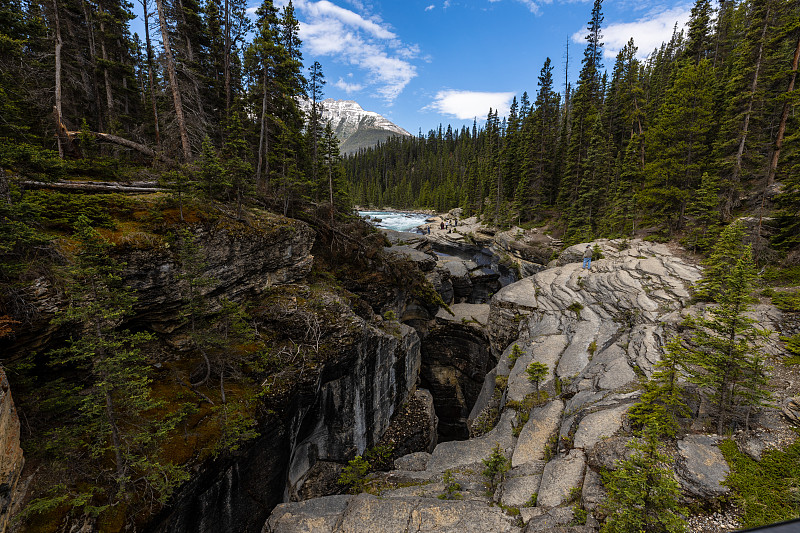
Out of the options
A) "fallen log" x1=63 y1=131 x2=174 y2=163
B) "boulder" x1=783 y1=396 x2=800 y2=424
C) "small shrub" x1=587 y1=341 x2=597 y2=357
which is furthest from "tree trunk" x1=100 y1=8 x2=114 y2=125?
"boulder" x1=783 y1=396 x2=800 y2=424

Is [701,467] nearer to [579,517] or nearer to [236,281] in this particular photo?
[579,517]

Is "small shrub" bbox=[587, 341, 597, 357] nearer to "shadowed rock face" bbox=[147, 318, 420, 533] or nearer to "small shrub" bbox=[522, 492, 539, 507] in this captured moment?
"small shrub" bbox=[522, 492, 539, 507]

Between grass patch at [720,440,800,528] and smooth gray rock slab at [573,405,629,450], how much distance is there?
105 inches

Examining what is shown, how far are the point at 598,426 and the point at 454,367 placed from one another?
15753 mm

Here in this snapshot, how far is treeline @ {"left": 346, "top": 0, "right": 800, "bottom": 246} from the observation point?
18078mm

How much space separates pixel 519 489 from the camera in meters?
8.57

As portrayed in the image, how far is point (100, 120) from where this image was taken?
17688mm

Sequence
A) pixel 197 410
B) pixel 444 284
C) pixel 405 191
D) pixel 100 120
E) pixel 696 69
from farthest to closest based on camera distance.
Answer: pixel 405 191 → pixel 444 284 → pixel 696 69 → pixel 100 120 → pixel 197 410

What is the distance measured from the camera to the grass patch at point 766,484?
5168 millimetres

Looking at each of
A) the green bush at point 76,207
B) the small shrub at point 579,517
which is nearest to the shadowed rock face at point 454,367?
the small shrub at point 579,517

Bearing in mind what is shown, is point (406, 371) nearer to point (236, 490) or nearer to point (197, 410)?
point (236, 490)

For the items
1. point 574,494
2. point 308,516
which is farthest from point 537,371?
point 308,516

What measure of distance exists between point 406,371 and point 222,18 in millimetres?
27739

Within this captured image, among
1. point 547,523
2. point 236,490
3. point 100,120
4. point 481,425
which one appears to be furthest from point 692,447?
point 100,120
